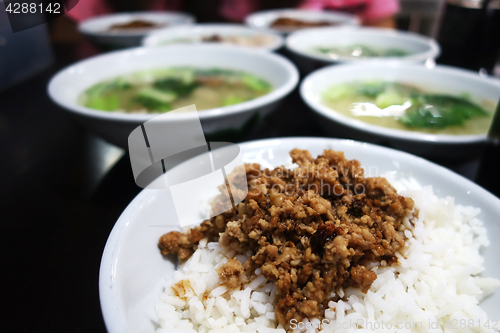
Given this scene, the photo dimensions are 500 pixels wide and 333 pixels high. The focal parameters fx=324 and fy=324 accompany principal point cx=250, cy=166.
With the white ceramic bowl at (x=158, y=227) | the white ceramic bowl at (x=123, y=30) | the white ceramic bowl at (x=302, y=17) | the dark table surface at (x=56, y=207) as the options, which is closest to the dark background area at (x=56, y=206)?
the dark table surface at (x=56, y=207)

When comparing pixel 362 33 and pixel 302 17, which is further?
pixel 302 17

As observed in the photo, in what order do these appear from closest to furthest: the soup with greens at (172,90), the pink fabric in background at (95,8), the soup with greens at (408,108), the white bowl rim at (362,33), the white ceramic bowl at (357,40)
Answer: the soup with greens at (408,108) → the soup with greens at (172,90) → the white bowl rim at (362,33) → the white ceramic bowl at (357,40) → the pink fabric in background at (95,8)

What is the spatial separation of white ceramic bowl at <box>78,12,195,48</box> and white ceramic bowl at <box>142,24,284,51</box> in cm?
22

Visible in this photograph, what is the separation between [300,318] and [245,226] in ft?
1.03

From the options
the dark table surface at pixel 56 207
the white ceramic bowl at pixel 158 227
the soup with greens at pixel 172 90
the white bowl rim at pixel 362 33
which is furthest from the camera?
the white bowl rim at pixel 362 33

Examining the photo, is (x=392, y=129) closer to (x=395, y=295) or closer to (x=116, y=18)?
(x=395, y=295)

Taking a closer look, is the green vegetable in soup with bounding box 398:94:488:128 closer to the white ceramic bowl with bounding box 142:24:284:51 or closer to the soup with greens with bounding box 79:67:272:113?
the soup with greens with bounding box 79:67:272:113

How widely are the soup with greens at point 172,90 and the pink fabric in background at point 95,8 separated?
2.38 m

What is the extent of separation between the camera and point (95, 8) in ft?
16.7

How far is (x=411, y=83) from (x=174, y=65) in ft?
6.20

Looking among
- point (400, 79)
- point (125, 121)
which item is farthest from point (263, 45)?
point (125, 121)

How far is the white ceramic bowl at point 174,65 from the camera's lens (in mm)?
1485

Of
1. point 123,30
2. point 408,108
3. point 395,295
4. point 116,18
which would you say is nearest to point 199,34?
point 123,30

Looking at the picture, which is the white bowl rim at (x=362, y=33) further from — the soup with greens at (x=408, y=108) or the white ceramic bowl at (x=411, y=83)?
the soup with greens at (x=408, y=108)
